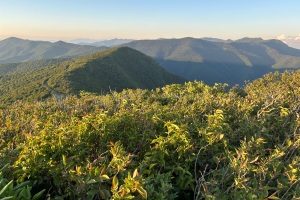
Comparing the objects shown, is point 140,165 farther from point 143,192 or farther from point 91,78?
point 91,78

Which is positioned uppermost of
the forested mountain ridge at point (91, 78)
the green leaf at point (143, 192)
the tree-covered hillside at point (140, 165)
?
the green leaf at point (143, 192)

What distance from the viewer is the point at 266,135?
5.62 metres

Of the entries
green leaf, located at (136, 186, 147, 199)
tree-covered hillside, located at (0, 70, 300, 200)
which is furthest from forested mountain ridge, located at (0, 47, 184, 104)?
green leaf, located at (136, 186, 147, 199)

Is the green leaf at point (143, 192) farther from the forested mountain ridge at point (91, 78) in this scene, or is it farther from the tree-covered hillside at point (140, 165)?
the forested mountain ridge at point (91, 78)

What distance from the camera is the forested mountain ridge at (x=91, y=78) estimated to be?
8856cm

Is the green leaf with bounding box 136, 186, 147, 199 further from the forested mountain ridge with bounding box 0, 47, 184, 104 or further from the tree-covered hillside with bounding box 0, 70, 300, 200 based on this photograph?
the forested mountain ridge with bounding box 0, 47, 184, 104

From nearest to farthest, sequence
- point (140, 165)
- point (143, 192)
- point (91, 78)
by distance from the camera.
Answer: point (143, 192) < point (140, 165) < point (91, 78)

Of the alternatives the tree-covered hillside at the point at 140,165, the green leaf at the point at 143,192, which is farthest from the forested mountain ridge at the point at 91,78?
the green leaf at the point at 143,192

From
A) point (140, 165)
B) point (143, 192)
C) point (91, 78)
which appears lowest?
point (91, 78)

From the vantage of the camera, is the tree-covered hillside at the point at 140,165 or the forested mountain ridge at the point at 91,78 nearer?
the tree-covered hillside at the point at 140,165

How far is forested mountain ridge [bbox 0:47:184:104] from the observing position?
88.6 metres

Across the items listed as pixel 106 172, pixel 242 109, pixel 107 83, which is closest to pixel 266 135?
pixel 242 109

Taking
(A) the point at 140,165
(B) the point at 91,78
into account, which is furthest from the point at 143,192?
(B) the point at 91,78

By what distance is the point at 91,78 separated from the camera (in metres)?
104
